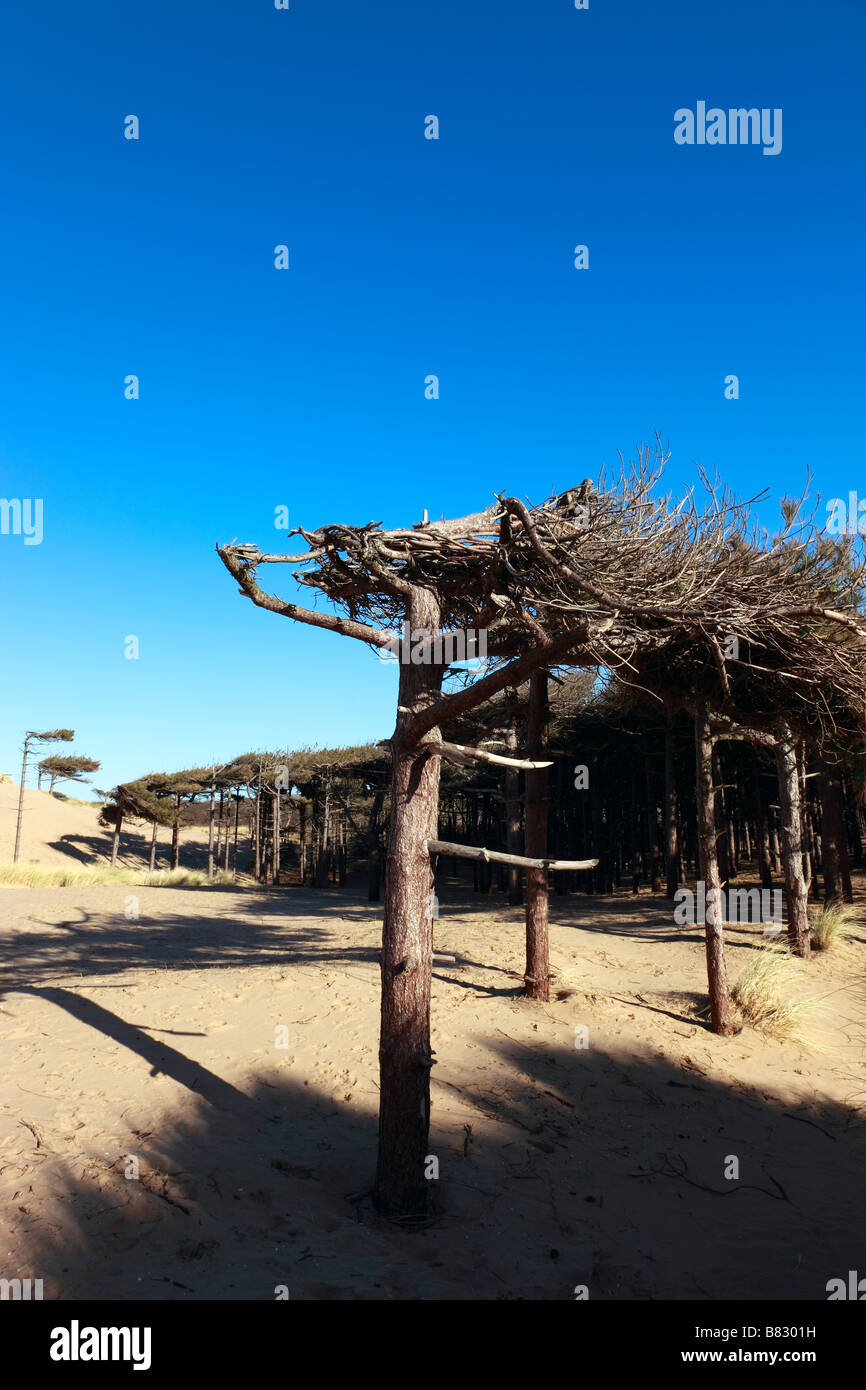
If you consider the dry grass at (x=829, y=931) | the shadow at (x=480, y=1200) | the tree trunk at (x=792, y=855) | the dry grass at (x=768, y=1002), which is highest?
the tree trunk at (x=792, y=855)

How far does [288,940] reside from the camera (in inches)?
533

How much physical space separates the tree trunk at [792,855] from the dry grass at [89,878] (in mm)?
16800

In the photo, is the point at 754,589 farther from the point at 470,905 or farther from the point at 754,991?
the point at 470,905

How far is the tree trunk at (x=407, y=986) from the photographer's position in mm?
4992

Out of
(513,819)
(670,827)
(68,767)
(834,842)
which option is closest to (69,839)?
(68,767)

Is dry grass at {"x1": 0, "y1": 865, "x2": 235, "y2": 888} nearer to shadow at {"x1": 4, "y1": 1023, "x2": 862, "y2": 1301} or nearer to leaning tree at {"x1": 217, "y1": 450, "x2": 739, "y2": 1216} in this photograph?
shadow at {"x1": 4, "y1": 1023, "x2": 862, "y2": 1301}

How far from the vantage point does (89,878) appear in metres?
22.2

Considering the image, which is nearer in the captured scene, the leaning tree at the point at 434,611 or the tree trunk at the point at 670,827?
the leaning tree at the point at 434,611

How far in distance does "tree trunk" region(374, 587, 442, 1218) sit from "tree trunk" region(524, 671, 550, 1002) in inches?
144

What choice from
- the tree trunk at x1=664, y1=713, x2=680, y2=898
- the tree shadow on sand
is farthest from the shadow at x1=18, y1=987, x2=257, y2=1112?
the tree trunk at x1=664, y1=713, x2=680, y2=898

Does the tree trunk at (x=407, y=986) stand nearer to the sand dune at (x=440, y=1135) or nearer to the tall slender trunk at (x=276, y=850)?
the sand dune at (x=440, y=1135)

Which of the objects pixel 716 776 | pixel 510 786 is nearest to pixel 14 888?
pixel 510 786

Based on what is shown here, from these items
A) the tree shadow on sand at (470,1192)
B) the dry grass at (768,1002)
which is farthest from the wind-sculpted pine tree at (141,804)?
the dry grass at (768,1002)

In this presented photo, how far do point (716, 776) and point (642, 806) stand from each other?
808cm
